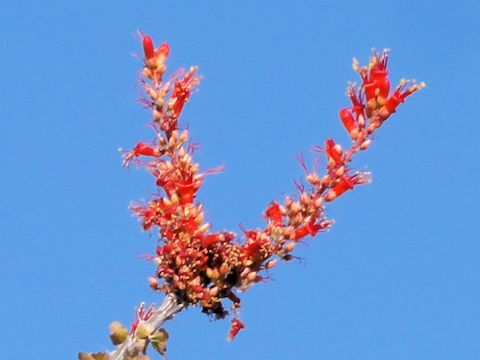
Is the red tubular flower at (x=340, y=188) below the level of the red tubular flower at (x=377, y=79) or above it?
below

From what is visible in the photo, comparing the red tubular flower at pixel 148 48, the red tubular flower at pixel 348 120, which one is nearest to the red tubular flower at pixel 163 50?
the red tubular flower at pixel 148 48

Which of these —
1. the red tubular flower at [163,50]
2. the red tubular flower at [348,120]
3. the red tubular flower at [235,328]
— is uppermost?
the red tubular flower at [163,50]

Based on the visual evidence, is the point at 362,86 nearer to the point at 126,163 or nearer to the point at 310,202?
the point at 310,202

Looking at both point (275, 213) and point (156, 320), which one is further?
point (275, 213)

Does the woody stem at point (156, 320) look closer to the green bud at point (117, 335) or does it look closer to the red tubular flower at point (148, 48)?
the green bud at point (117, 335)

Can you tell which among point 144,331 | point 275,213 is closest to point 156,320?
point 144,331

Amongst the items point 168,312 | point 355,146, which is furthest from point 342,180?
point 168,312

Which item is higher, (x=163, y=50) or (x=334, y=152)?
(x=163, y=50)

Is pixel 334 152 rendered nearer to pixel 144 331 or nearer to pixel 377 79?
pixel 377 79

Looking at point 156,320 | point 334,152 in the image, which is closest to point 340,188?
point 334,152

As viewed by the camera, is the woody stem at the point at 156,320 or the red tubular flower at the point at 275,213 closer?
the woody stem at the point at 156,320

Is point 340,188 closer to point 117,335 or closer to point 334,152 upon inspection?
point 334,152
